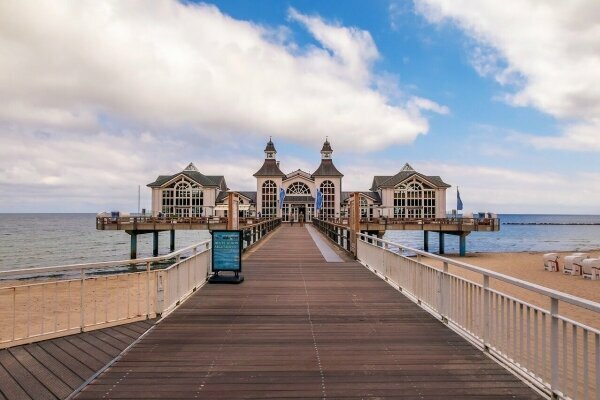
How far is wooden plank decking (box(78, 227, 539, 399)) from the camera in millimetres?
4355

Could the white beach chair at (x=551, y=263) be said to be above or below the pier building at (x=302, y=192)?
below

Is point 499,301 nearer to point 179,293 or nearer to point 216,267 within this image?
point 179,293

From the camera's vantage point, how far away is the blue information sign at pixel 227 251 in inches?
423

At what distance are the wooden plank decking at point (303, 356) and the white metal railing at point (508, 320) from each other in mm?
201

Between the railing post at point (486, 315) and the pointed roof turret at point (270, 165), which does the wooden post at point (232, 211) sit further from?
the pointed roof turret at point (270, 165)

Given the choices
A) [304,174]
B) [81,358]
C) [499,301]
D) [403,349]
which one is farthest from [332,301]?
[304,174]

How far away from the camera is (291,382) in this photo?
4.52 meters

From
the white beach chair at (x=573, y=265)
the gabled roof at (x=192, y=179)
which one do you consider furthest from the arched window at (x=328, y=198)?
the white beach chair at (x=573, y=265)

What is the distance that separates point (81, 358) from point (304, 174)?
65.4 m

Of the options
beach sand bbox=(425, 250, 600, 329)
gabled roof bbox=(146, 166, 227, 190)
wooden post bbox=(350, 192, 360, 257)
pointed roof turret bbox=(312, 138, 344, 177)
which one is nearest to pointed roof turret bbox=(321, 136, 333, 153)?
pointed roof turret bbox=(312, 138, 344, 177)

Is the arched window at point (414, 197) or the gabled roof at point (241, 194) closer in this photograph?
the arched window at point (414, 197)

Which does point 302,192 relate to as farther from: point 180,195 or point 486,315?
point 486,315

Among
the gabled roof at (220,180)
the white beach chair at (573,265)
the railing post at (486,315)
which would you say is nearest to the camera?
the railing post at (486,315)

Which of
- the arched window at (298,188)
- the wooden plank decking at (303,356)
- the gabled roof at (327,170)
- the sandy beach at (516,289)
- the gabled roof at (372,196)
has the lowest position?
the sandy beach at (516,289)
